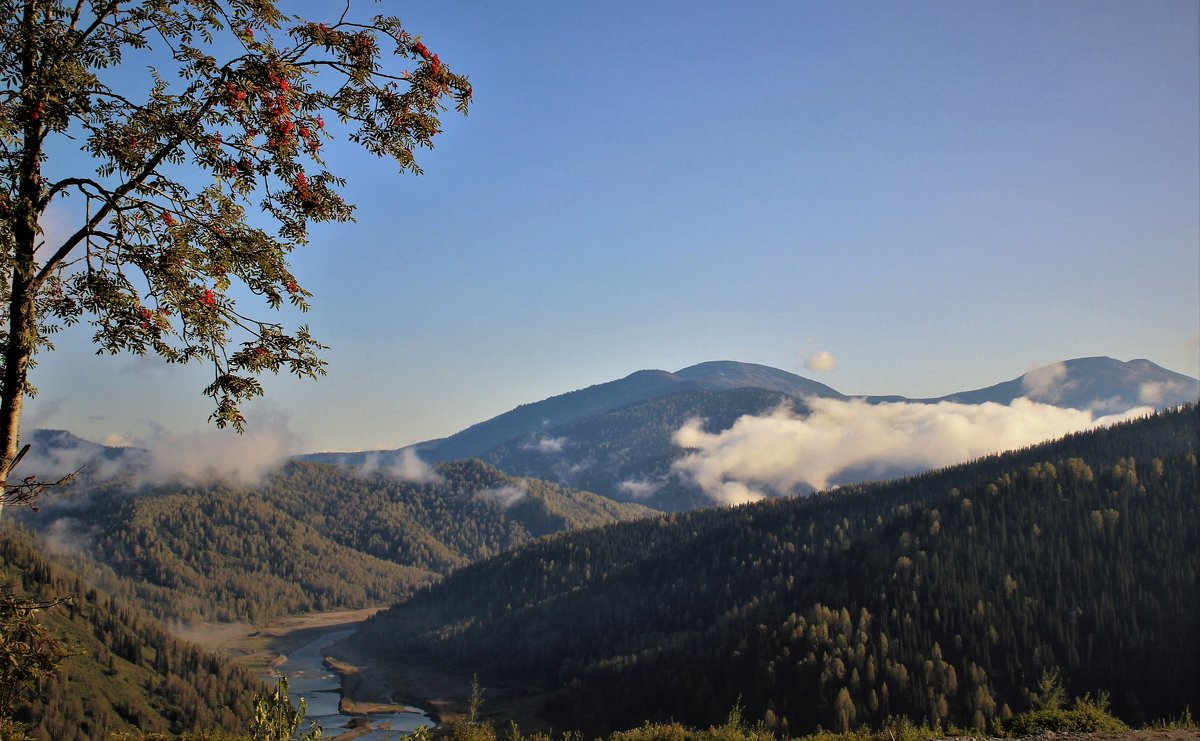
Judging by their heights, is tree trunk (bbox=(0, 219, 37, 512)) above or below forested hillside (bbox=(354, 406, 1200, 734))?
above

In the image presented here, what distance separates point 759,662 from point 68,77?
589 feet

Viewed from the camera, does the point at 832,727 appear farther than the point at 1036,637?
No

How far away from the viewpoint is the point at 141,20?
57.1 feet

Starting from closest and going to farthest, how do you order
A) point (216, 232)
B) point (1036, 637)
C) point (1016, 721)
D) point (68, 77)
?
point (68, 77) → point (216, 232) → point (1016, 721) → point (1036, 637)

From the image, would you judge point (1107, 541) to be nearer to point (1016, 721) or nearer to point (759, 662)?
point (759, 662)

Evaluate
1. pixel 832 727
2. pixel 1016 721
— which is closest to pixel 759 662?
pixel 832 727

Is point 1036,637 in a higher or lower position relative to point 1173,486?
lower

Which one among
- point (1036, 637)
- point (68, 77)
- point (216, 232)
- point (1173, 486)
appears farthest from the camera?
point (1173, 486)

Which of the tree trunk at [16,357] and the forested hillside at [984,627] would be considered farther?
the forested hillside at [984,627]

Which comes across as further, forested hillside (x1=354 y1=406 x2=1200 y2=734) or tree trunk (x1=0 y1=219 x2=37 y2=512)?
forested hillside (x1=354 y1=406 x2=1200 y2=734)

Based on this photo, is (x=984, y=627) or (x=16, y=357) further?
(x=984, y=627)

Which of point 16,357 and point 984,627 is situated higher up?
point 16,357

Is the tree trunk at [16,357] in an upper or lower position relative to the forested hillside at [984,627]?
upper

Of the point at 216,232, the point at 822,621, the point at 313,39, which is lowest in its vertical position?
the point at 822,621
